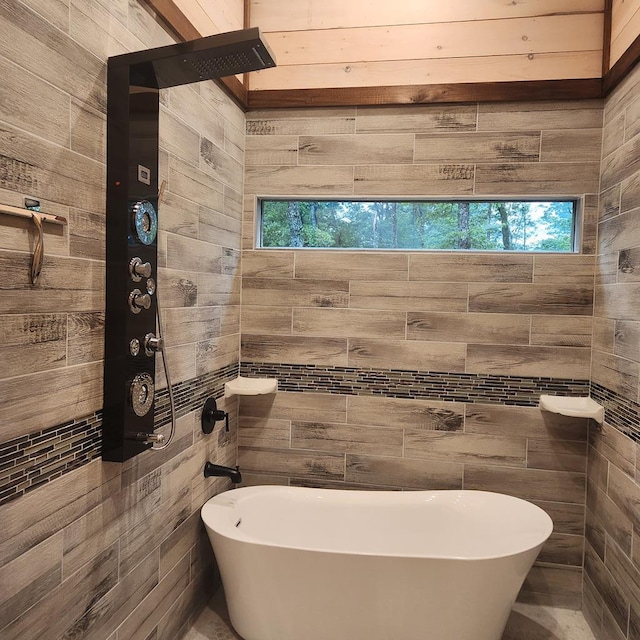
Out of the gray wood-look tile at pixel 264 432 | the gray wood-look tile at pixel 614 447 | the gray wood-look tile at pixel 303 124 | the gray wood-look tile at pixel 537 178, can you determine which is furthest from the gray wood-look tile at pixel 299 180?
the gray wood-look tile at pixel 614 447

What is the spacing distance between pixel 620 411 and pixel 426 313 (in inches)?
39.8

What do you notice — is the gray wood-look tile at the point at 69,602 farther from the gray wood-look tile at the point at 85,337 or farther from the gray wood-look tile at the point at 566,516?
the gray wood-look tile at the point at 566,516

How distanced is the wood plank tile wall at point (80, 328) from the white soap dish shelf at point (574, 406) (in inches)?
70.0

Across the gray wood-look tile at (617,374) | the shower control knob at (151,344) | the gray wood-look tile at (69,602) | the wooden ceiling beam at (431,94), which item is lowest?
the gray wood-look tile at (69,602)

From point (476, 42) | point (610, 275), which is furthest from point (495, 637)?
point (476, 42)

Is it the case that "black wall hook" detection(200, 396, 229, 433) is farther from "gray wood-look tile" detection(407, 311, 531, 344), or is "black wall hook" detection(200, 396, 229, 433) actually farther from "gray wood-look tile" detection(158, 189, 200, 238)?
"gray wood-look tile" detection(407, 311, 531, 344)

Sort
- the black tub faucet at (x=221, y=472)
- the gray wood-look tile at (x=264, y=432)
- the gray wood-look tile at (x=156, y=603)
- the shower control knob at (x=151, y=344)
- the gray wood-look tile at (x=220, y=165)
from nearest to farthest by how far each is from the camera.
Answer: the shower control knob at (x=151, y=344)
the gray wood-look tile at (x=156, y=603)
the gray wood-look tile at (x=220, y=165)
the black tub faucet at (x=221, y=472)
the gray wood-look tile at (x=264, y=432)

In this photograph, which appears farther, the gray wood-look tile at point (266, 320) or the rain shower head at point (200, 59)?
the gray wood-look tile at point (266, 320)

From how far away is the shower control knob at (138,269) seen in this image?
1.58 metres

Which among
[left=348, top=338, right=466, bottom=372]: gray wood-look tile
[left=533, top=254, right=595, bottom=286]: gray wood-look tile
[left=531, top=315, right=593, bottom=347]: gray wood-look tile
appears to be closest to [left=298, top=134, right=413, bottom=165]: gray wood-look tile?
[left=533, top=254, right=595, bottom=286]: gray wood-look tile

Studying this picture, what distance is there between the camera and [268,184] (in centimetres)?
276

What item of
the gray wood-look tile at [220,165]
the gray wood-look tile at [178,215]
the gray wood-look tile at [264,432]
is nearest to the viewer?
the gray wood-look tile at [178,215]

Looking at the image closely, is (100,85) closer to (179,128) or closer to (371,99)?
(179,128)

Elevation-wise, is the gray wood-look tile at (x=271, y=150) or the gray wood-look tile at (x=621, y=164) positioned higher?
the gray wood-look tile at (x=271, y=150)
